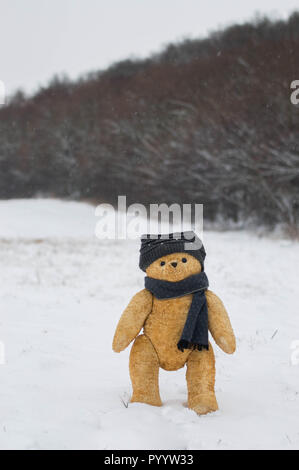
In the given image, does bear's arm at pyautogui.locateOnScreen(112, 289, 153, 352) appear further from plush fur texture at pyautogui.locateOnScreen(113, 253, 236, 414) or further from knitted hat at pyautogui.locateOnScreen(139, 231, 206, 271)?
knitted hat at pyautogui.locateOnScreen(139, 231, 206, 271)

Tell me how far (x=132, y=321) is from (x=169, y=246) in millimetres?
611

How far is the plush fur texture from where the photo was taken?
10.0 ft

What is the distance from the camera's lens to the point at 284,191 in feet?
57.1

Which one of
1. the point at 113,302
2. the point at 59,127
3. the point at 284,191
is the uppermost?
the point at 59,127

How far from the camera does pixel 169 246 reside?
3273 millimetres

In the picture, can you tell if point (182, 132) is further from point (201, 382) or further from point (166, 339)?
point (201, 382)

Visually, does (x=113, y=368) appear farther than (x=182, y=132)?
No

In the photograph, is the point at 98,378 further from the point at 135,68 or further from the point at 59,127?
the point at 135,68

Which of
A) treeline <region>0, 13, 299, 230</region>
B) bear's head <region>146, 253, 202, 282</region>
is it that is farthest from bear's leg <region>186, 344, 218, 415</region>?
treeline <region>0, 13, 299, 230</region>

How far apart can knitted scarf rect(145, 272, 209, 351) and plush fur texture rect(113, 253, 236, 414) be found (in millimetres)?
46

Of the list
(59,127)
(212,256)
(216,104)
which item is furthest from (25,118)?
(212,256)

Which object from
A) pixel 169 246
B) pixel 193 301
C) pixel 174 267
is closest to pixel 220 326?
pixel 193 301

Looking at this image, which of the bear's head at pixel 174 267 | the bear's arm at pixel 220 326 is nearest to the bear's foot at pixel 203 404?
the bear's arm at pixel 220 326

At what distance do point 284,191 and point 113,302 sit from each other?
40.2 ft
